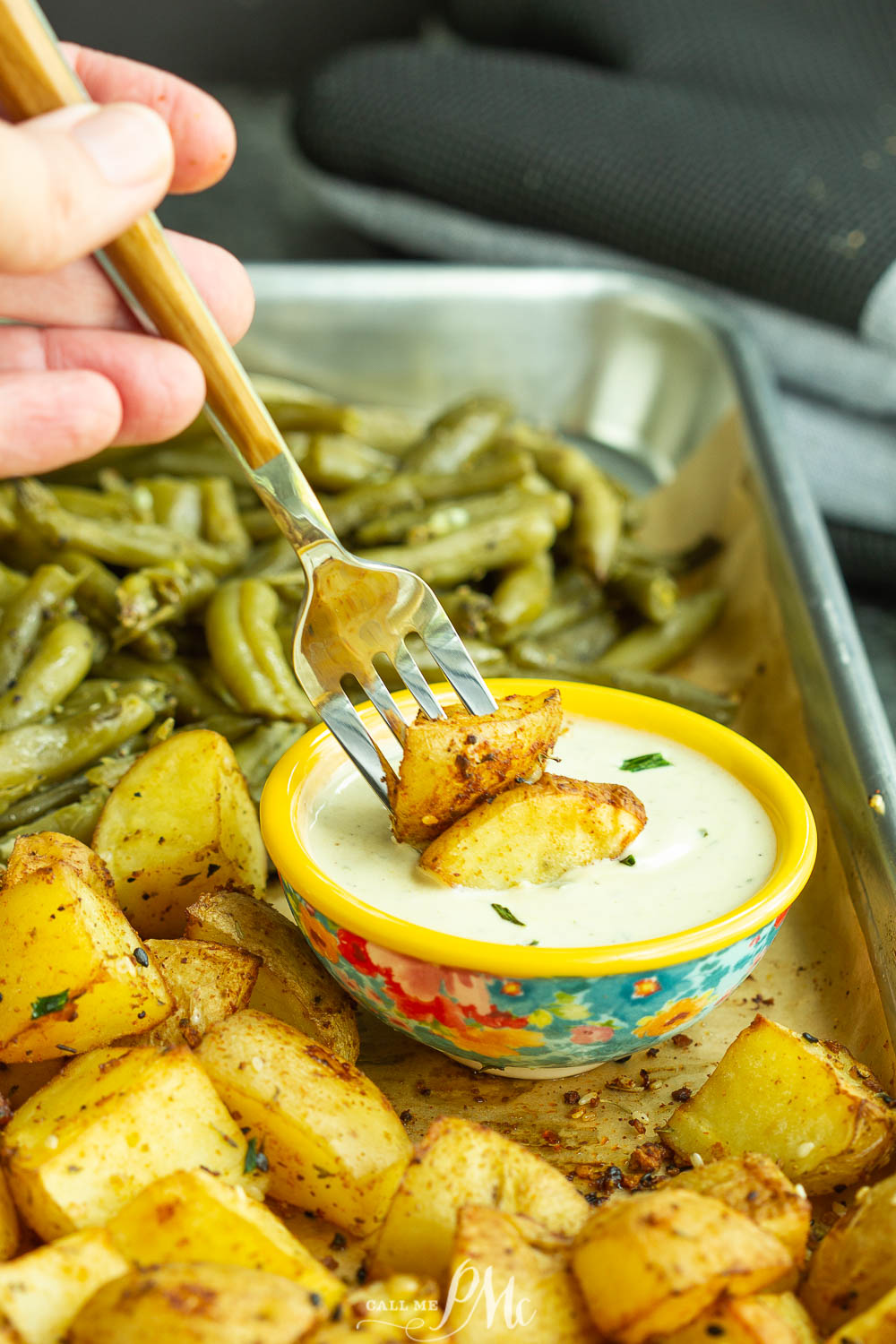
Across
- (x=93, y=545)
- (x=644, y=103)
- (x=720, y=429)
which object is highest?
(x=644, y=103)

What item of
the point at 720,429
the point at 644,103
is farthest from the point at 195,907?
the point at 644,103

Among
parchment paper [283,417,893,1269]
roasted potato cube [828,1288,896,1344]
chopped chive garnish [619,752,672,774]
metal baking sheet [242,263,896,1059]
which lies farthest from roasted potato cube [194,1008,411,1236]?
metal baking sheet [242,263,896,1059]

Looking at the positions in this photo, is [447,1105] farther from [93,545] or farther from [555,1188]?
[93,545]

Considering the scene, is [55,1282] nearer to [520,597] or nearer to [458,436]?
[520,597]

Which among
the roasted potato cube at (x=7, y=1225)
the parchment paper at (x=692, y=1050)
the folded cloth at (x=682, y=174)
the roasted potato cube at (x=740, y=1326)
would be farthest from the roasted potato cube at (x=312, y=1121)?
the folded cloth at (x=682, y=174)

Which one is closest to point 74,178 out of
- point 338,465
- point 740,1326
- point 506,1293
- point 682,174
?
point 506,1293

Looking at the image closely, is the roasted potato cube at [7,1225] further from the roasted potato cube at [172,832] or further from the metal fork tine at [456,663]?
the metal fork tine at [456,663]
